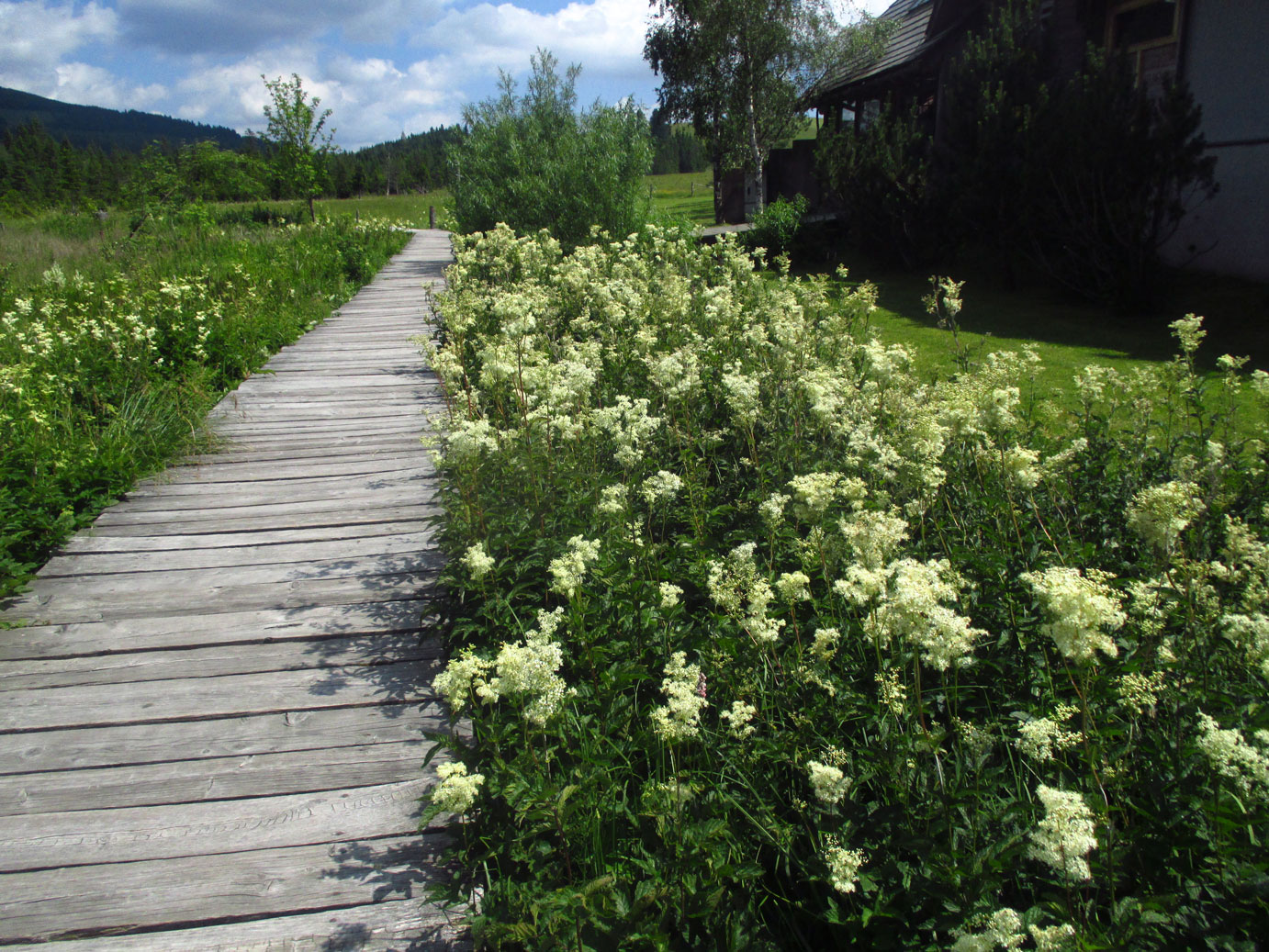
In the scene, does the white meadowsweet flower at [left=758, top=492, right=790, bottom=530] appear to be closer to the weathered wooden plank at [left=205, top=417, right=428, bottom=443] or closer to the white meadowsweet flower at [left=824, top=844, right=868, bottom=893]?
the white meadowsweet flower at [left=824, top=844, right=868, bottom=893]

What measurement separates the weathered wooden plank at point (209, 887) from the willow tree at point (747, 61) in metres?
24.6

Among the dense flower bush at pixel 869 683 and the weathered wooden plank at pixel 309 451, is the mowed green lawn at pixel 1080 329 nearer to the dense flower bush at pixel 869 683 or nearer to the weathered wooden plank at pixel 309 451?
the dense flower bush at pixel 869 683

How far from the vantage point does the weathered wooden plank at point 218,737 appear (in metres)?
2.93

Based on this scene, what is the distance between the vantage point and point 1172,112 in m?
8.18

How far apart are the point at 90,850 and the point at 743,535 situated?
2793mm

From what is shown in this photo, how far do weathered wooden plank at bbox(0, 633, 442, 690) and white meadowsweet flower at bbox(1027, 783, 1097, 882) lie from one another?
2.62 meters

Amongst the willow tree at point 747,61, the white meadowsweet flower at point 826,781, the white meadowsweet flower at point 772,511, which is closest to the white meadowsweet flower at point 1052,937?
the white meadowsweet flower at point 826,781

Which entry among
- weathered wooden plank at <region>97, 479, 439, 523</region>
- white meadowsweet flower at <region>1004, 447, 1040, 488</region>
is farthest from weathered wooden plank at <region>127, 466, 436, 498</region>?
white meadowsweet flower at <region>1004, 447, 1040, 488</region>

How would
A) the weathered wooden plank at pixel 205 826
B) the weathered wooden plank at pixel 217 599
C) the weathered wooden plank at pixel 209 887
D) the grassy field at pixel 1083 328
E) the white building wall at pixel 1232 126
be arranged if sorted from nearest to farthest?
the weathered wooden plank at pixel 209 887 < the weathered wooden plank at pixel 205 826 < the weathered wooden plank at pixel 217 599 < the grassy field at pixel 1083 328 < the white building wall at pixel 1232 126

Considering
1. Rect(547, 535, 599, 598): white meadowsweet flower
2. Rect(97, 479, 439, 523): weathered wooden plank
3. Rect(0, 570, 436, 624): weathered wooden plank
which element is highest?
Rect(547, 535, 599, 598): white meadowsweet flower

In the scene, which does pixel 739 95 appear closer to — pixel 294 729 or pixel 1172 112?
pixel 1172 112

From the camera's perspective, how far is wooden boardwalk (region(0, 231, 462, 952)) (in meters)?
2.34

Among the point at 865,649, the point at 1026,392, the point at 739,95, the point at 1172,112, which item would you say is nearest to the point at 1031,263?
the point at 1172,112

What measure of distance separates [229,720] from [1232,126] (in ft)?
42.7
